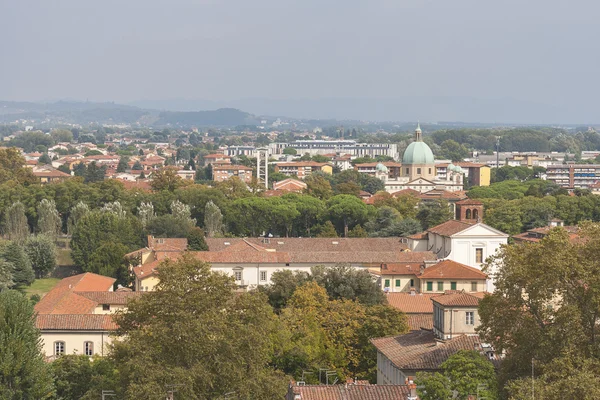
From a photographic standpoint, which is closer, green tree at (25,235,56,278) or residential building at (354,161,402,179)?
green tree at (25,235,56,278)

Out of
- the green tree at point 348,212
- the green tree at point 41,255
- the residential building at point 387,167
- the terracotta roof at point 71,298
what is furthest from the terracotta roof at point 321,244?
the residential building at point 387,167

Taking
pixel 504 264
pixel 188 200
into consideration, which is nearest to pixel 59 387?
pixel 504 264

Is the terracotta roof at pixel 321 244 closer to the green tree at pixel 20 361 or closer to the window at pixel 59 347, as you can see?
the window at pixel 59 347

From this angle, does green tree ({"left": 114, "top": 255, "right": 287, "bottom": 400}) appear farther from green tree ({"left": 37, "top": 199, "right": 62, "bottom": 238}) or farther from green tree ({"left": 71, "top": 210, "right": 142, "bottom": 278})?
green tree ({"left": 37, "top": 199, "right": 62, "bottom": 238})

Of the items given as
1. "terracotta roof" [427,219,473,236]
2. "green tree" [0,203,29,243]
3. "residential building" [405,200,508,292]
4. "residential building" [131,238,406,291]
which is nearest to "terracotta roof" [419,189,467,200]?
"green tree" [0,203,29,243]

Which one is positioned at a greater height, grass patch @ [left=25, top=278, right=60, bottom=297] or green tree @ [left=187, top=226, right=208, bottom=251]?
green tree @ [left=187, top=226, right=208, bottom=251]
